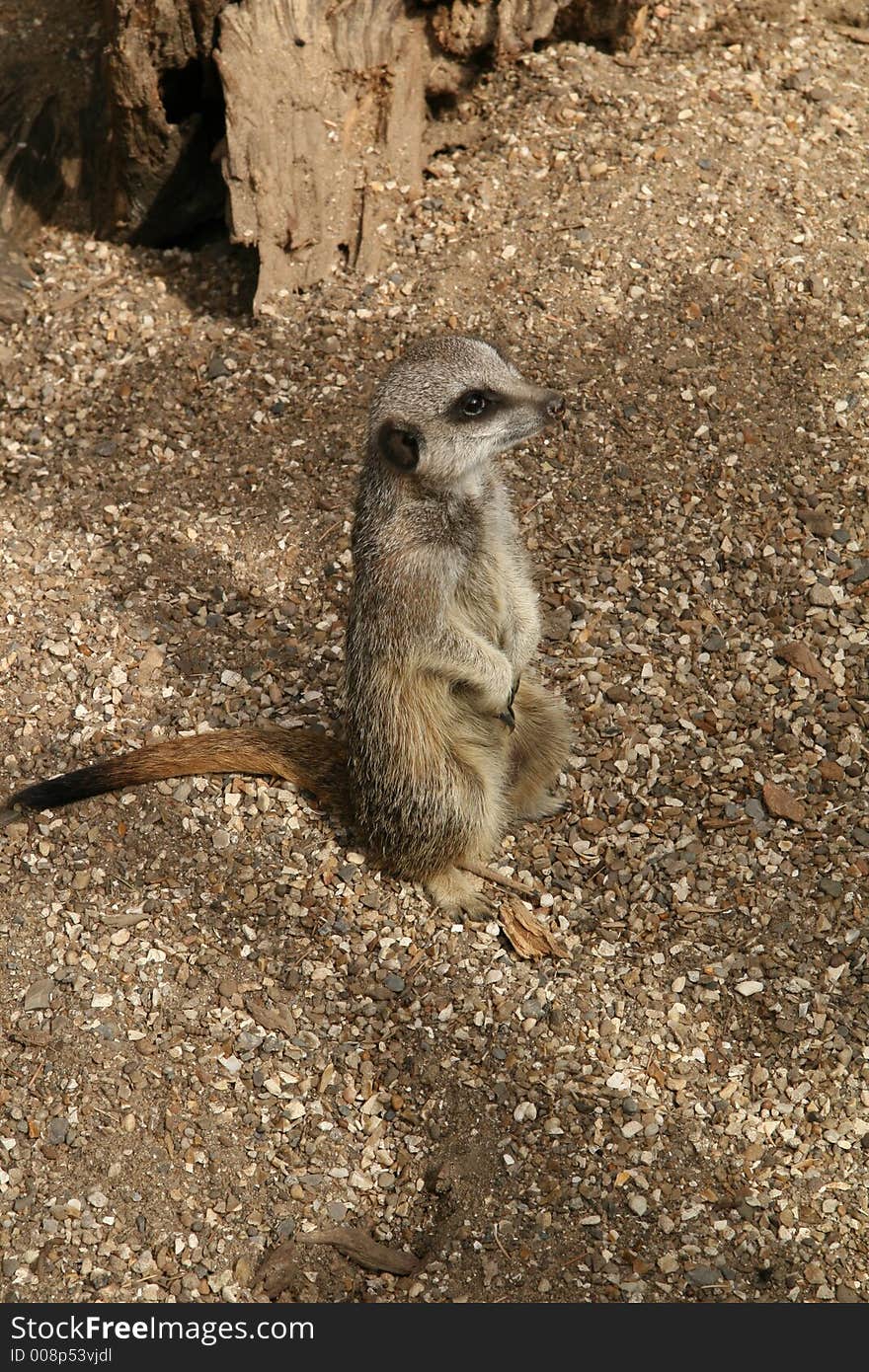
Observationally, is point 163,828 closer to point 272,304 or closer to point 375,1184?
point 375,1184

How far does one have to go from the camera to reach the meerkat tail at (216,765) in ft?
9.66

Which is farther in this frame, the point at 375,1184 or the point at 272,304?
the point at 272,304

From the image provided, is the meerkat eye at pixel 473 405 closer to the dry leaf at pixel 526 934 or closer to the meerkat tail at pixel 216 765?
the meerkat tail at pixel 216 765

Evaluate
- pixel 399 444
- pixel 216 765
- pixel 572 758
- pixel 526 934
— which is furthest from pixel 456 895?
pixel 399 444

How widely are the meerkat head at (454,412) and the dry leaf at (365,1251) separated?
1.54 meters

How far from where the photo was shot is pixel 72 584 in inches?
142

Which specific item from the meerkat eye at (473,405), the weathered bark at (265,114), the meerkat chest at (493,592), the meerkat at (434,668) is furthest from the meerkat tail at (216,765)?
the weathered bark at (265,114)

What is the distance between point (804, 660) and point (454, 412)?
47.2 inches

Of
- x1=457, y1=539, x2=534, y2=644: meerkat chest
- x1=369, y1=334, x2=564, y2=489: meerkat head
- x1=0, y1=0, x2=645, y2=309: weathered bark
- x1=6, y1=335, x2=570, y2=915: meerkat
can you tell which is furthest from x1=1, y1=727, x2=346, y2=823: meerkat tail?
x1=0, y1=0, x2=645, y2=309: weathered bark

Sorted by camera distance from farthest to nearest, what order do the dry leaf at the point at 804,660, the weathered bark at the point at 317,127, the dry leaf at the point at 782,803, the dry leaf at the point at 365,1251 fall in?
1. the weathered bark at the point at 317,127
2. the dry leaf at the point at 804,660
3. the dry leaf at the point at 782,803
4. the dry leaf at the point at 365,1251

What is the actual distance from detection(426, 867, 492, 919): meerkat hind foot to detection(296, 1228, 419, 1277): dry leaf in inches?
29.5

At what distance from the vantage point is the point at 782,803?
3059 millimetres

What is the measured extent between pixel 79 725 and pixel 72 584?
0.49 m
